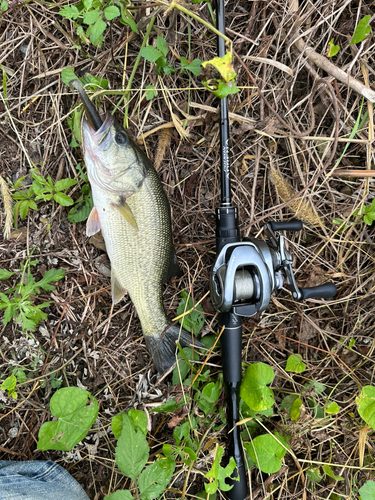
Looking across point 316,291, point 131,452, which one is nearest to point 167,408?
point 131,452

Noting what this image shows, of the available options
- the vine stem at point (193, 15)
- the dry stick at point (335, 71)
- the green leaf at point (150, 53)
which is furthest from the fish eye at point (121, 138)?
the dry stick at point (335, 71)

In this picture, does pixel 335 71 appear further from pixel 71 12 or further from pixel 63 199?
pixel 63 199

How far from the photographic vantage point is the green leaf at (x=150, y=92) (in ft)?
7.34

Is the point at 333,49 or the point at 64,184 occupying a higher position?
the point at 333,49

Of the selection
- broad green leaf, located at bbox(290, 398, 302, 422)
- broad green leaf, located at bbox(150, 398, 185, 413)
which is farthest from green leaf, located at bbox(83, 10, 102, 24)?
broad green leaf, located at bbox(290, 398, 302, 422)

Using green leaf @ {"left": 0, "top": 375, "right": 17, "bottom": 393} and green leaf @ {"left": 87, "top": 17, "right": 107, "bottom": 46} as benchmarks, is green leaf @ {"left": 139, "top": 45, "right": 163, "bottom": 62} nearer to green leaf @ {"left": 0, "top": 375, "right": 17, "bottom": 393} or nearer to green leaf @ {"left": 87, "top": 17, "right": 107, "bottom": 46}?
green leaf @ {"left": 87, "top": 17, "right": 107, "bottom": 46}

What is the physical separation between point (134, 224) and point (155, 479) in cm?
154

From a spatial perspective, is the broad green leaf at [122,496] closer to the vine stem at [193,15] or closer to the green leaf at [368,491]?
the green leaf at [368,491]

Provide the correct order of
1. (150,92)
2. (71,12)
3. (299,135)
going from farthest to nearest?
1. (299,135)
2. (150,92)
3. (71,12)

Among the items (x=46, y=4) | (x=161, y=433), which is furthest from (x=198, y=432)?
(x=46, y=4)

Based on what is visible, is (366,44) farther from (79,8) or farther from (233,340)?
(233,340)

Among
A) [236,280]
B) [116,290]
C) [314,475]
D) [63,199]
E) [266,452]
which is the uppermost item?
[63,199]

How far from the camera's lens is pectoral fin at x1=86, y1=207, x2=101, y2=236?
2254 millimetres

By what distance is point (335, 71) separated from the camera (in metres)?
2.31
